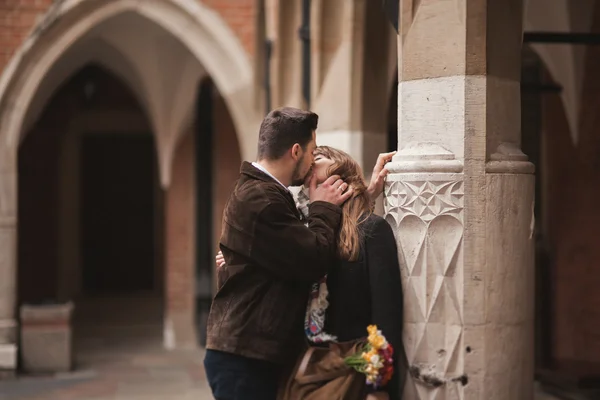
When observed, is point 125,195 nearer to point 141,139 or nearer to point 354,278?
point 141,139

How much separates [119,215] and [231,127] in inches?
199

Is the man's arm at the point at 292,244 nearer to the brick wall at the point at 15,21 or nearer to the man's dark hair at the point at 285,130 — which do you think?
the man's dark hair at the point at 285,130

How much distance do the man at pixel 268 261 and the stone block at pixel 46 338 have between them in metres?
6.68

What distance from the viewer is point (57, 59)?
9172mm

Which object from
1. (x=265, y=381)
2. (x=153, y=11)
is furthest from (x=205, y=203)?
(x=265, y=381)

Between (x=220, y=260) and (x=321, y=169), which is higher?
(x=321, y=169)

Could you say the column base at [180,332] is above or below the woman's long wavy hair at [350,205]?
below

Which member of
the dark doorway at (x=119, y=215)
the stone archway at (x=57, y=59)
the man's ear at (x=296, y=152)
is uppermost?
the stone archway at (x=57, y=59)

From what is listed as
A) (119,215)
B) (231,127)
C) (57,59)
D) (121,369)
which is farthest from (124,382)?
(119,215)

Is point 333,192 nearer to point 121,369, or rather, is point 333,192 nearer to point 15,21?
point 15,21

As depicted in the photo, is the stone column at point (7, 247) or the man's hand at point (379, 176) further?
the stone column at point (7, 247)

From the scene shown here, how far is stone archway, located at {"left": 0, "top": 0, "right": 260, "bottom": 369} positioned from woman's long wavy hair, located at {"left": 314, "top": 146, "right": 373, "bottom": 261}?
19.4 feet

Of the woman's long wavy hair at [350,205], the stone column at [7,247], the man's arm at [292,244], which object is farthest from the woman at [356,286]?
the stone column at [7,247]

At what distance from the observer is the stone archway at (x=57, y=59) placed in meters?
9.06
